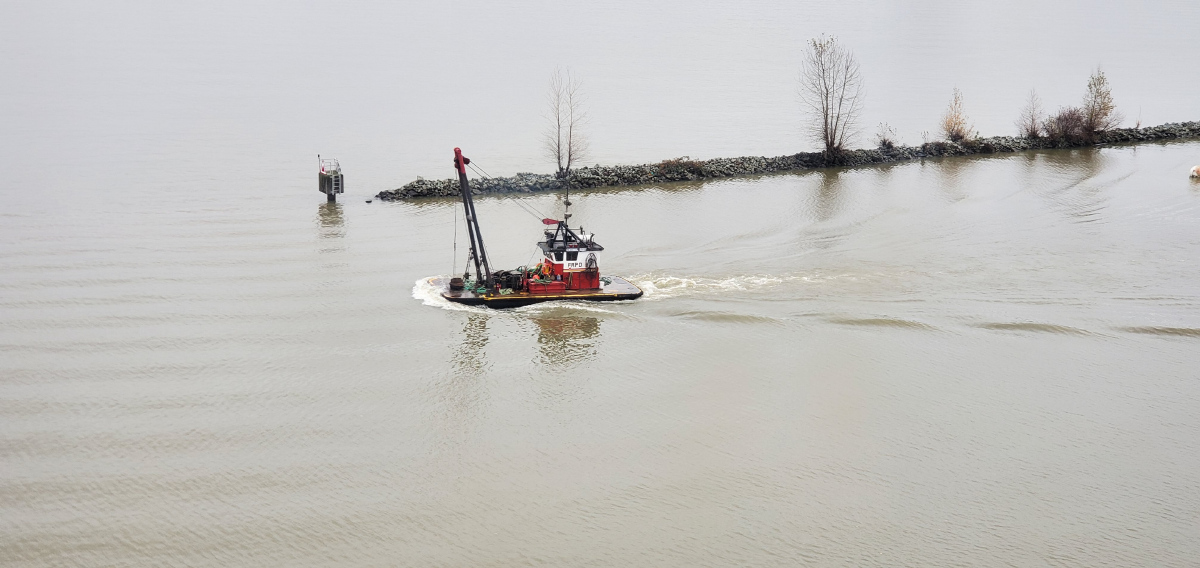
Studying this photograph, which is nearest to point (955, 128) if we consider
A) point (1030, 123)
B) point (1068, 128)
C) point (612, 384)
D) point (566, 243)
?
point (1030, 123)

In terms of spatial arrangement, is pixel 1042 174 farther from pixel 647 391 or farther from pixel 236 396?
pixel 236 396

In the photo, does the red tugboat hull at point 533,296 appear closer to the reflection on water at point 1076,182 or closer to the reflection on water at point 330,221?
the reflection on water at point 330,221

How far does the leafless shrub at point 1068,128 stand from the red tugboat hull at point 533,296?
1768 inches

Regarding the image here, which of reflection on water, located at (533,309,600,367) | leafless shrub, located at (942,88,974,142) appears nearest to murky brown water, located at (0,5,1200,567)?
reflection on water, located at (533,309,600,367)

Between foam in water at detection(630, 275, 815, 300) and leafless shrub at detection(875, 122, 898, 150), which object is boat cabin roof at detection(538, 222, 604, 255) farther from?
leafless shrub at detection(875, 122, 898, 150)

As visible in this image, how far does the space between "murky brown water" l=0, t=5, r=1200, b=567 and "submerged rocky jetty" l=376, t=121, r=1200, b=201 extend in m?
2.13

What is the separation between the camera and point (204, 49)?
90.5m

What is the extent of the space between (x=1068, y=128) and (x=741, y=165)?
82.9 ft

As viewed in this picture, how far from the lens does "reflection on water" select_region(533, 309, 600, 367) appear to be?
1027 inches

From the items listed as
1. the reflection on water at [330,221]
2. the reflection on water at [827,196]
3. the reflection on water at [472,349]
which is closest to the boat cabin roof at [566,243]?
the reflection on water at [472,349]

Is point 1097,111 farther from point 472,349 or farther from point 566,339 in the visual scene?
point 472,349

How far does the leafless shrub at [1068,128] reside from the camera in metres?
62.3

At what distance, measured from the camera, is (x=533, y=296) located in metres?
30.1

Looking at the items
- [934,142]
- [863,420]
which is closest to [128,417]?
[863,420]
